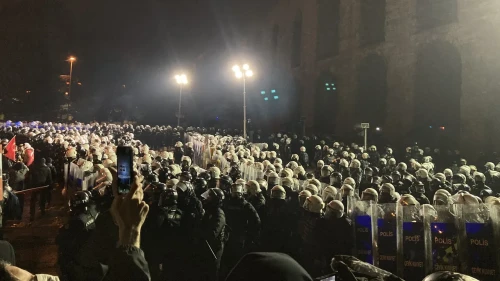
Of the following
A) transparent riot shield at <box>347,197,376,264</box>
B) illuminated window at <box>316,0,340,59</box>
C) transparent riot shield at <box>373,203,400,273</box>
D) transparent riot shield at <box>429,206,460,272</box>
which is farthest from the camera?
illuminated window at <box>316,0,340,59</box>

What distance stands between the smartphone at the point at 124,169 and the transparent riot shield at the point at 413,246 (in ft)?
13.1

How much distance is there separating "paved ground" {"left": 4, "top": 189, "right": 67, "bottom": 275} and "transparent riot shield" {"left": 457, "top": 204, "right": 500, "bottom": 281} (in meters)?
7.75

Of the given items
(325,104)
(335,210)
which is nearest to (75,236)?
(335,210)

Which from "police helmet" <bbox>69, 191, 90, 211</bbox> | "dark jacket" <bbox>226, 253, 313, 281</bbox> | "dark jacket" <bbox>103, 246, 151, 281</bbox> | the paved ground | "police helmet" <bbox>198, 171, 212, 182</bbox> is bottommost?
the paved ground

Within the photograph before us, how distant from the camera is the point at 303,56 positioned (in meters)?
43.9

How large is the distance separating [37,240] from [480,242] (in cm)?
1020

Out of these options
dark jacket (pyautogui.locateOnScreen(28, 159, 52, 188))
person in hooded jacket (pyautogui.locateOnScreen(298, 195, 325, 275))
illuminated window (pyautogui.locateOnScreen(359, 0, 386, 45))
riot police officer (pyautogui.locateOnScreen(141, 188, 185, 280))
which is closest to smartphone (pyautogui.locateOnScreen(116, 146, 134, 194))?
riot police officer (pyautogui.locateOnScreen(141, 188, 185, 280))

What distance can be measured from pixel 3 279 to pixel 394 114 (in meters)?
30.5

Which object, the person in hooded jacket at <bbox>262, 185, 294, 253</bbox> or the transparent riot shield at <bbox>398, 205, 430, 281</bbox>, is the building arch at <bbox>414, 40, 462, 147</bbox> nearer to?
the person in hooded jacket at <bbox>262, 185, 294, 253</bbox>

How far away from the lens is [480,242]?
5.44 m

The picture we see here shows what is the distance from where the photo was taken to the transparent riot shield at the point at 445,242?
18.1ft

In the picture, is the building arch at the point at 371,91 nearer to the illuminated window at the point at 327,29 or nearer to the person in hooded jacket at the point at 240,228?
the illuminated window at the point at 327,29

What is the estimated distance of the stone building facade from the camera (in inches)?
974

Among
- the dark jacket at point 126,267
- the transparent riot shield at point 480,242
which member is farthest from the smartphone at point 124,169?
the transparent riot shield at point 480,242
